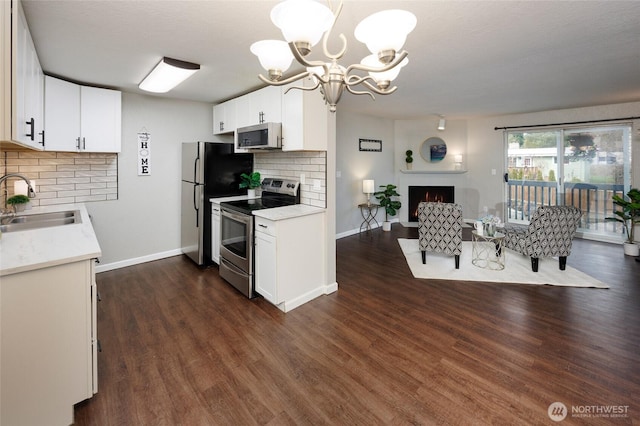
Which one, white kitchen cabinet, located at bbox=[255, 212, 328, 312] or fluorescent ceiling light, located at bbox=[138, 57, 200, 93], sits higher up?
fluorescent ceiling light, located at bbox=[138, 57, 200, 93]

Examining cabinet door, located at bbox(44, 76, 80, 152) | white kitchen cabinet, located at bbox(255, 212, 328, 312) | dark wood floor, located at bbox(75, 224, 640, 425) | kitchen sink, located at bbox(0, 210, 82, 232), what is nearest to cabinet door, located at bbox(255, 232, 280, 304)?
white kitchen cabinet, located at bbox(255, 212, 328, 312)

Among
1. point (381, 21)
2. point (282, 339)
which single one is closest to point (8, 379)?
point (282, 339)

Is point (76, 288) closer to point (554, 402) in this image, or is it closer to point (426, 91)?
point (554, 402)

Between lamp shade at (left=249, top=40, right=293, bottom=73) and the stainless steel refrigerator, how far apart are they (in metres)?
2.45

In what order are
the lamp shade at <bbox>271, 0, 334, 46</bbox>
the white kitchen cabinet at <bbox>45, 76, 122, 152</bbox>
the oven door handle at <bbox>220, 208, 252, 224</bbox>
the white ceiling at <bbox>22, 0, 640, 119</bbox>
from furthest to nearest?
1. the white kitchen cabinet at <bbox>45, 76, 122, 152</bbox>
2. the oven door handle at <bbox>220, 208, 252, 224</bbox>
3. the white ceiling at <bbox>22, 0, 640, 119</bbox>
4. the lamp shade at <bbox>271, 0, 334, 46</bbox>

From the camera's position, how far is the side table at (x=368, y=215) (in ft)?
20.0

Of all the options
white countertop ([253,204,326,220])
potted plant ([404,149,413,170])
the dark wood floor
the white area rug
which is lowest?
the dark wood floor

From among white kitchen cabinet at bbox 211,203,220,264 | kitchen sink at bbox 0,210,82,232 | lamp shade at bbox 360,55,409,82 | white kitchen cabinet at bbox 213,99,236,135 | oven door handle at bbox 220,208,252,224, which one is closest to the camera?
lamp shade at bbox 360,55,409,82

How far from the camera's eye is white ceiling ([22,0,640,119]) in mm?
1893

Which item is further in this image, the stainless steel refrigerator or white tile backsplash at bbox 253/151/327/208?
the stainless steel refrigerator

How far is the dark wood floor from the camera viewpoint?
170 centimetres

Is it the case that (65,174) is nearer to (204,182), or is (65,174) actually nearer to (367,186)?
(204,182)

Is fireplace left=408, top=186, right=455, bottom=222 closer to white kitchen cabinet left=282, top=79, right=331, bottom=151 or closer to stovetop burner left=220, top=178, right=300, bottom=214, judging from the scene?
stovetop burner left=220, top=178, right=300, bottom=214

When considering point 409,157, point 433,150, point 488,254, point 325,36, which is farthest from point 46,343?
point 433,150
